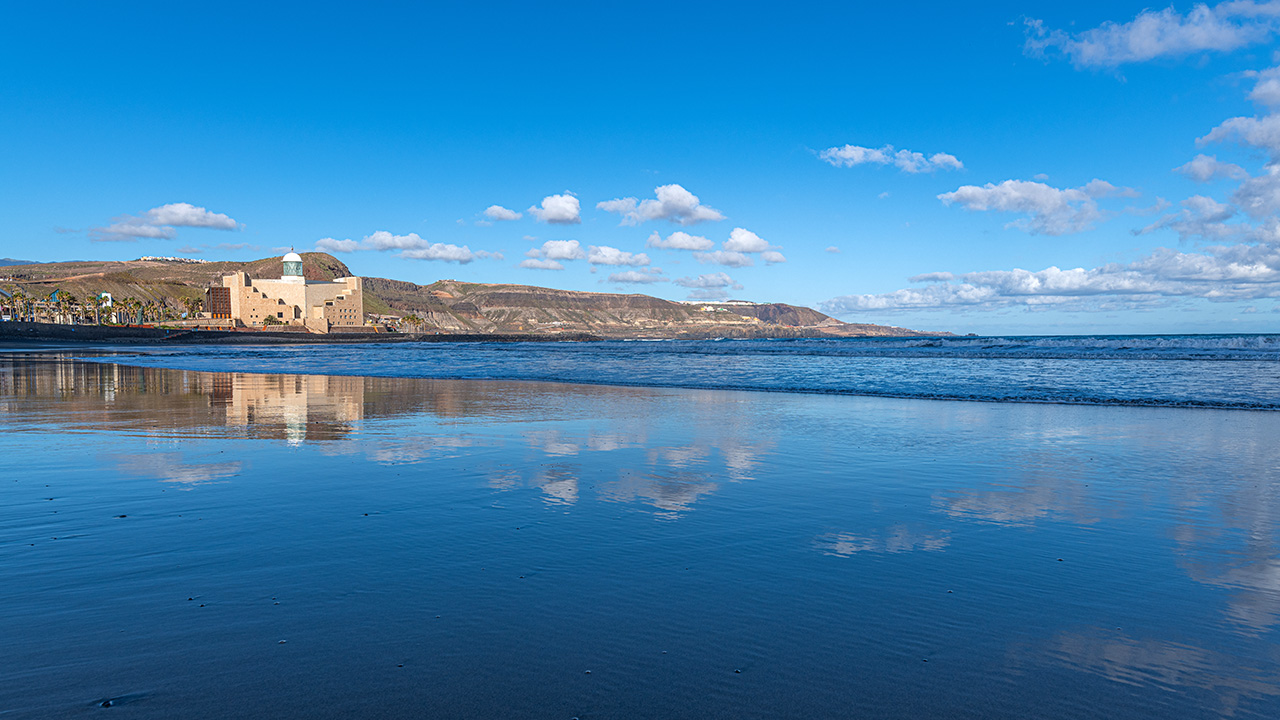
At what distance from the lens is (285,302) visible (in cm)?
16400

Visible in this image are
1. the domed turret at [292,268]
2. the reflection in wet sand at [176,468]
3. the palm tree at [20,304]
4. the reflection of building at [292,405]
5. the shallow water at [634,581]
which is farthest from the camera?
the domed turret at [292,268]

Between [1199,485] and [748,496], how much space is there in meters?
4.51

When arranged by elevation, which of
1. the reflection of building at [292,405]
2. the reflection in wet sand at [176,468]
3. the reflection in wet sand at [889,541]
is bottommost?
the reflection of building at [292,405]

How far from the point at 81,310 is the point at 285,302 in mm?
37974

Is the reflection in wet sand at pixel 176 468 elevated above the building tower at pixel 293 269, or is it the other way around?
the building tower at pixel 293 269

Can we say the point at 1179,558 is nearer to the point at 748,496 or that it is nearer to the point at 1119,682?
the point at 1119,682

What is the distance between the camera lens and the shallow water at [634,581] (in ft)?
8.62

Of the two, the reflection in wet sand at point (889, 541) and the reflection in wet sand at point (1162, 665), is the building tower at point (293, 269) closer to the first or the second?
the reflection in wet sand at point (889, 541)

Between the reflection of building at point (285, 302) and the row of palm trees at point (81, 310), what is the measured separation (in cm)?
1255

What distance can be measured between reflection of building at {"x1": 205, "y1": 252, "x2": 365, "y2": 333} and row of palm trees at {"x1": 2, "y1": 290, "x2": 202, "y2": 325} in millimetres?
12547

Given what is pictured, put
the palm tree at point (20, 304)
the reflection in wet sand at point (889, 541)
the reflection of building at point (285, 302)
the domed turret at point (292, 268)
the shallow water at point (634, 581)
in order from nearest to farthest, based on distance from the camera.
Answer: the shallow water at point (634, 581) → the reflection in wet sand at point (889, 541) → the palm tree at point (20, 304) → the reflection of building at point (285, 302) → the domed turret at point (292, 268)

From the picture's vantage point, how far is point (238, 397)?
51.3 feet

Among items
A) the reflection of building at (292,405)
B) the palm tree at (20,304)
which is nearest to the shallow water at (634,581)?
the reflection of building at (292,405)

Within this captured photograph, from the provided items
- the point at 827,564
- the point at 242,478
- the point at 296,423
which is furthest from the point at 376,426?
the point at 827,564
